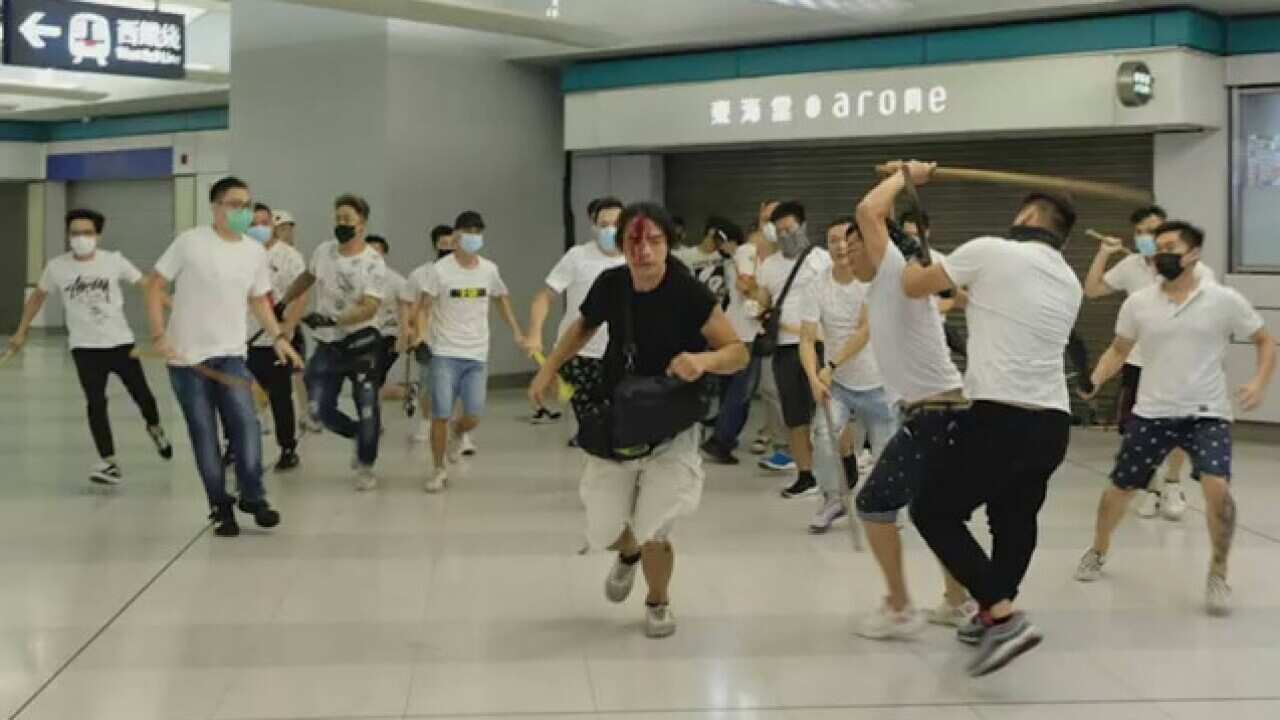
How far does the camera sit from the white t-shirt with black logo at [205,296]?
7.74m

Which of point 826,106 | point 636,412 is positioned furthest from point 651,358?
point 826,106

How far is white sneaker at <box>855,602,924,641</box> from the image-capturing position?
19.2ft

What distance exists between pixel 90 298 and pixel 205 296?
97.4 inches

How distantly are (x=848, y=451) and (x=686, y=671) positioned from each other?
3.47 meters

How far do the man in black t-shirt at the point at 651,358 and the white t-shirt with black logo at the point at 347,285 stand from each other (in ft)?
12.4

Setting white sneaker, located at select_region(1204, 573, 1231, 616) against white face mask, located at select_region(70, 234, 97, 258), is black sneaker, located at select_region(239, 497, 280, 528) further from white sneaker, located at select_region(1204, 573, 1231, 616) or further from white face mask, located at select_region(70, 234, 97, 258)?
white sneaker, located at select_region(1204, 573, 1231, 616)

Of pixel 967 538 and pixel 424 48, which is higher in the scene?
pixel 424 48

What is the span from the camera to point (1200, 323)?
6590mm

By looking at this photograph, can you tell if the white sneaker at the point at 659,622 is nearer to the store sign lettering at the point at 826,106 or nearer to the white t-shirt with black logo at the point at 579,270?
the white t-shirt with black logo at the point at 579,270

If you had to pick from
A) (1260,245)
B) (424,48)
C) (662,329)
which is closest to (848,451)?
(662,329)

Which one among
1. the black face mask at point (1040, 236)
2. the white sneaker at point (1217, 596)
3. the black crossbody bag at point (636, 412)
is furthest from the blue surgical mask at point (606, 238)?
the white sneaker at point (1217, 596)

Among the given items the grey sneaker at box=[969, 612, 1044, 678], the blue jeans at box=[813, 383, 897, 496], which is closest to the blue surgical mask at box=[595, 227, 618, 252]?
the blue jeans at box=[813, 383, 897, 496]

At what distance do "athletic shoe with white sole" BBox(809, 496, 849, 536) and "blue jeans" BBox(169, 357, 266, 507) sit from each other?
9.67 feet

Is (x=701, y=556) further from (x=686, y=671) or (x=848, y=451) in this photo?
(x=686, y=671)
